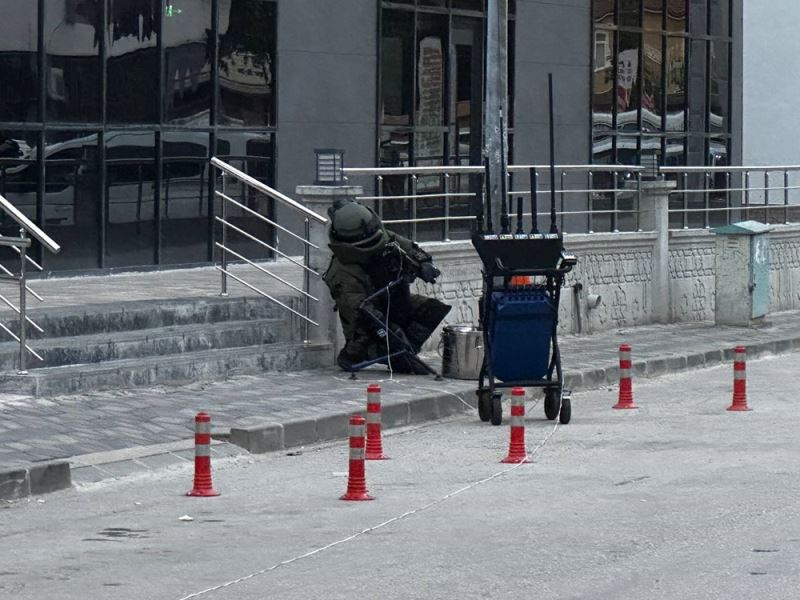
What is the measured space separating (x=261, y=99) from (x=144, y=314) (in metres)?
7.75

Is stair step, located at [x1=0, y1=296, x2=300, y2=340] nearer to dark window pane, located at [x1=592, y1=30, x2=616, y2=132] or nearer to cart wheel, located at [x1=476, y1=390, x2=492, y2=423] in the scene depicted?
cart wheel, located at [x1=476, y1=390, x2=492, y2=423]

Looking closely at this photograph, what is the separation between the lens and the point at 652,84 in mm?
32688

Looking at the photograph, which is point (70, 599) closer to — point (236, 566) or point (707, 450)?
point (236, 566)

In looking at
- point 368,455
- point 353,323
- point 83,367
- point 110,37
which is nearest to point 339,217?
point 353,323

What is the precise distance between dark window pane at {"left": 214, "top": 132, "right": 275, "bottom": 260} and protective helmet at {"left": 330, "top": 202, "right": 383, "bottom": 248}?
6234mm

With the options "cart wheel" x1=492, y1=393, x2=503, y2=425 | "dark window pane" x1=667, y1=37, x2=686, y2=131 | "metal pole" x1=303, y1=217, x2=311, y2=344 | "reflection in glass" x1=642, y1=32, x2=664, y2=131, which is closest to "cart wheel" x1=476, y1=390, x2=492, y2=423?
"cart wheel" x1=492, y1=393, x2=503, y2=425

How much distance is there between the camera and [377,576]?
8.64 m

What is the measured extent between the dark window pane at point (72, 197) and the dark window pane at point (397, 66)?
6.17 metres

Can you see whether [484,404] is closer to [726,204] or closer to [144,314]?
[144,314]

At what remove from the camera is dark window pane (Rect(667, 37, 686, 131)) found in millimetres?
33219

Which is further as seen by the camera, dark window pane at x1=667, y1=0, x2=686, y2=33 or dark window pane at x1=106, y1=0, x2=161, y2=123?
dark window pane at x1=667, y1=0, x2=686, y2=33

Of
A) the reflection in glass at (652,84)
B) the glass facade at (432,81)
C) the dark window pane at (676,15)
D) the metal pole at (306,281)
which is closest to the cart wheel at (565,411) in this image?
the metal pole at (306,281)

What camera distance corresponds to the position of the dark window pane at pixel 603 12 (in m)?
30.6

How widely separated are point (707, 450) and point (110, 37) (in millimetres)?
10863
